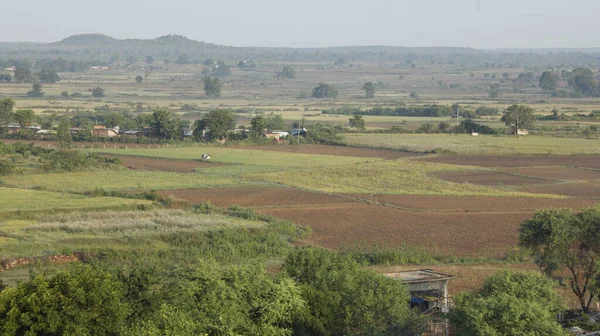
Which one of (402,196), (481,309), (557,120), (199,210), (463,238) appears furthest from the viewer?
(557,120)

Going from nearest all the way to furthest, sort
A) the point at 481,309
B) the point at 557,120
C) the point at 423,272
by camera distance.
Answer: the point at 481,309, the point at 423,272, the point at 557,120

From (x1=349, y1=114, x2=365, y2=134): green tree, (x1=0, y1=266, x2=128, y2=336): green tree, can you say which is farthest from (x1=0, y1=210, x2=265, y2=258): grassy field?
(x1=349, y1=114, x2=365, y2=134): green tree

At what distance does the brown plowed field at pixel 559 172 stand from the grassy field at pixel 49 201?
16371 mm

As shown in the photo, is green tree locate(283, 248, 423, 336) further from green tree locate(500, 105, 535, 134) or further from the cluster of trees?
green tree locate(500, 105, 535, 134)

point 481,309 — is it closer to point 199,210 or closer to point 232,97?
point 199,210

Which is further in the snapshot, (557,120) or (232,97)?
(232,97)

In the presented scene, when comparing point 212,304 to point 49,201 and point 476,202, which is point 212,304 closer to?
point 49,201

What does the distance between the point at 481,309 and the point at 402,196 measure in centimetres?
1878

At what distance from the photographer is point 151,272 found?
15.0 meters

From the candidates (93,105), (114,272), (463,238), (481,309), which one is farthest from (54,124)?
(481,309)

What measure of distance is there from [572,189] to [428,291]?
18099mm

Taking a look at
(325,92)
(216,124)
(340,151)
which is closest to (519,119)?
(340,151)

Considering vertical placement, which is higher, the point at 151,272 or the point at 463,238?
the point at 151,272

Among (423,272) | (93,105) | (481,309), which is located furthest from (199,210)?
(93,105)
